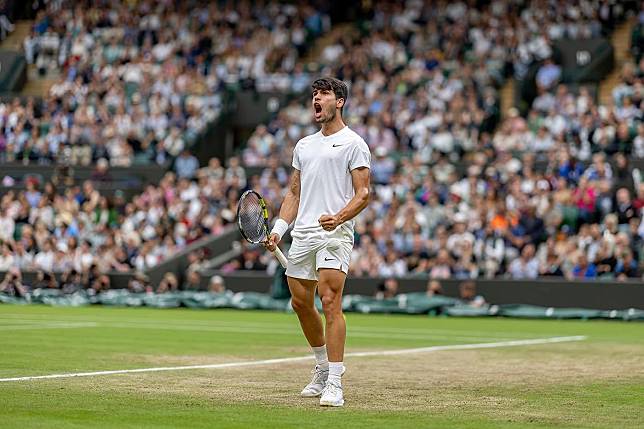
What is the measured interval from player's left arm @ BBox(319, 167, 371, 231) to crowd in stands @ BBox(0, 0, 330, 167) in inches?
969

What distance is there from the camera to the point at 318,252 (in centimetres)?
967

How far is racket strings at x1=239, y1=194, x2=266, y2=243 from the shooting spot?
1008 centimetres

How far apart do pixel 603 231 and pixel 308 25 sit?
54.4 ft

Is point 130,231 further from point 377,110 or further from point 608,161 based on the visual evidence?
point 608,161

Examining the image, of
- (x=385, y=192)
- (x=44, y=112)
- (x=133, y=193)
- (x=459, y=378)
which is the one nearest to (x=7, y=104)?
(x=44, y=112)

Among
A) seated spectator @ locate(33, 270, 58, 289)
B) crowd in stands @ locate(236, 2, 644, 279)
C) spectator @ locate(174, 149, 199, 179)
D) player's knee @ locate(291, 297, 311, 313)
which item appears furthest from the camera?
spectator @ locate(174, 149, 199, 179)

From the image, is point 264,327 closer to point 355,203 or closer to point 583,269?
point 583,269

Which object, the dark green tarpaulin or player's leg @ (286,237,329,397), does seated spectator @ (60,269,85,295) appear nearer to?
the dark green tarpaulin

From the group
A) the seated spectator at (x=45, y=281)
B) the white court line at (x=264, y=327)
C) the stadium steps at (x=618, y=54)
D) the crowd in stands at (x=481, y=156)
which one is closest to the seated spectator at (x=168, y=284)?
the crowd in stands at (x=481, y=156)

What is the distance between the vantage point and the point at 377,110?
3228 centimetres

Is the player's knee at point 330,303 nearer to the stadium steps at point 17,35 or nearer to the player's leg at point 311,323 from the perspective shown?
the player's leg at point 311,323

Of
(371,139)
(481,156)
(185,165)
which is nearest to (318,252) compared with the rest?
(481,156)

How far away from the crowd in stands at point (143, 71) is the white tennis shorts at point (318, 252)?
24511 millimetres

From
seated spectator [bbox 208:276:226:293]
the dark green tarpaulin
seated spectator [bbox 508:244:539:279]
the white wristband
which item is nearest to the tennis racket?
the white wristband
